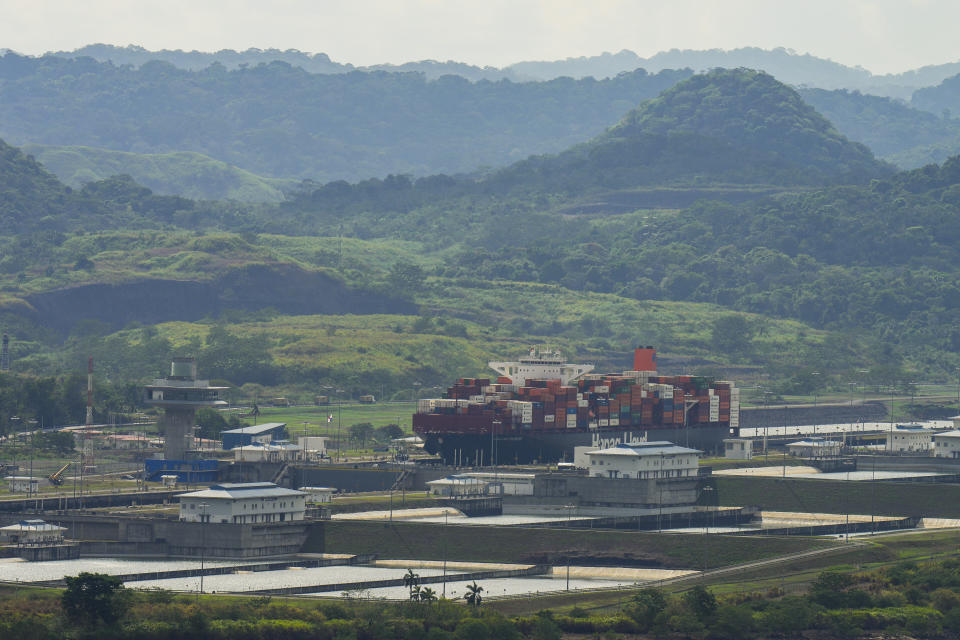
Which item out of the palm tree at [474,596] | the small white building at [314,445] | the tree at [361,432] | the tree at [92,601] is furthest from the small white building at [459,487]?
the tree at [361,432]

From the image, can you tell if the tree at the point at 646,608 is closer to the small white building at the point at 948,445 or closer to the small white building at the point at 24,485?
the small white building at the point at 24,485

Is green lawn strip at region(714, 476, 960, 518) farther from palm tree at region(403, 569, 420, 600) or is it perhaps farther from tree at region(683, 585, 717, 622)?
palm tree at region(403, 569, 420, 600)

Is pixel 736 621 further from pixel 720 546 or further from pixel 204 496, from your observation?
pixel 204 496

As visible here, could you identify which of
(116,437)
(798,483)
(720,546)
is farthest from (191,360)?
(720,546)

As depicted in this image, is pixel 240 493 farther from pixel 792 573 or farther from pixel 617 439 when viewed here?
pixel 617 439

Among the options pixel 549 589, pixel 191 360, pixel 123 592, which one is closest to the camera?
pixel 123 592

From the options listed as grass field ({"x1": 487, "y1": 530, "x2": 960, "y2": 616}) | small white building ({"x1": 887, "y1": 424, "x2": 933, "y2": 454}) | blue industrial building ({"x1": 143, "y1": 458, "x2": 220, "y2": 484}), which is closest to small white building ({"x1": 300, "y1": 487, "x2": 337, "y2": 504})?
blue industrial building ({"x1": 143, "y1": 458, "x2": 220, "y2": 484})
